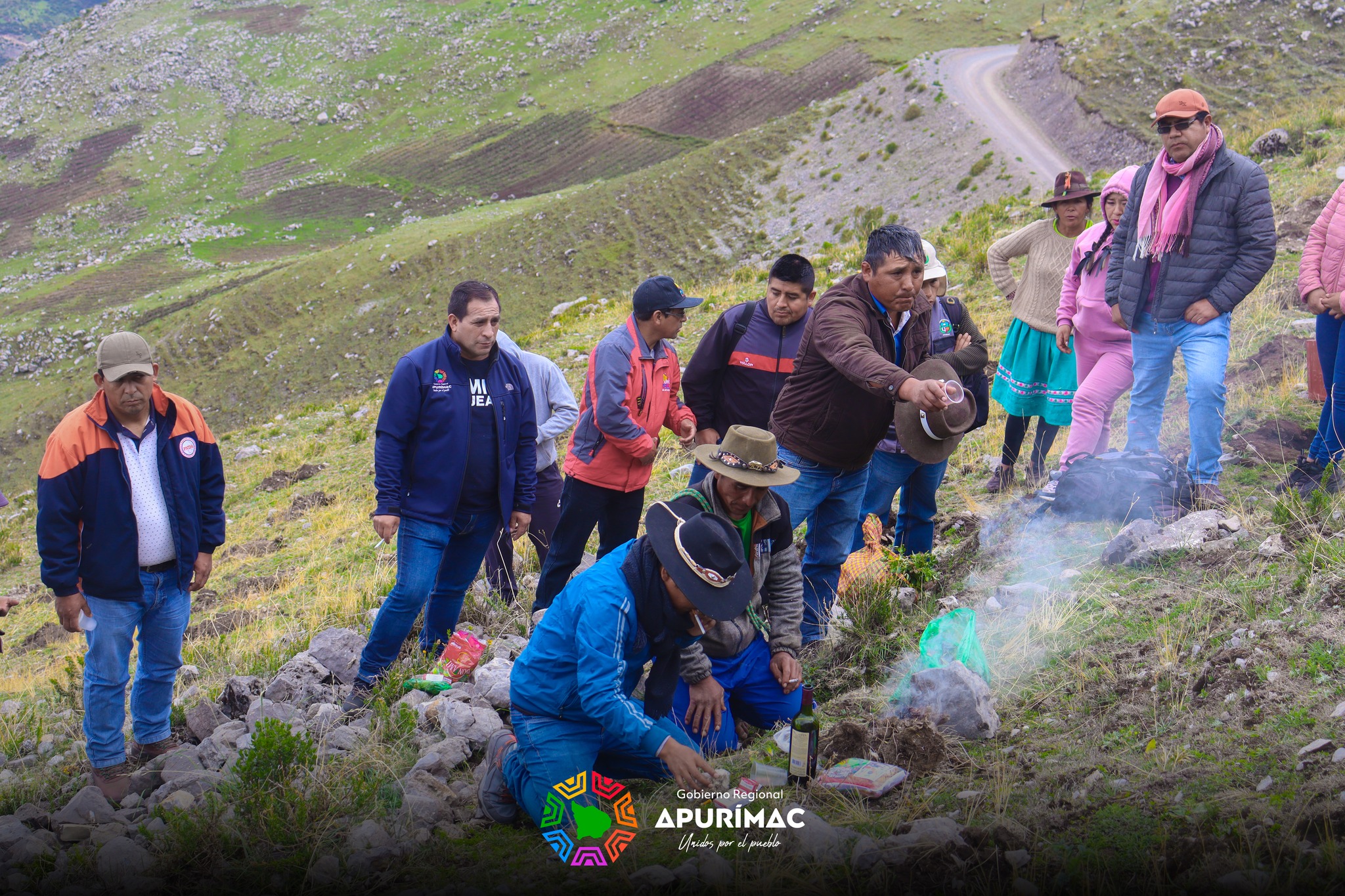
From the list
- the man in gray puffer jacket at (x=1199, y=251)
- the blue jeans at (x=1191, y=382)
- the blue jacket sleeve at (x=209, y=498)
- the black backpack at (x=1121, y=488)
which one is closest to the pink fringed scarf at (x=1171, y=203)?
the man in gray puffer jacket at (x=1199, y=251)

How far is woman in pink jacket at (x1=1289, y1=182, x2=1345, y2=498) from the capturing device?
15.5ft

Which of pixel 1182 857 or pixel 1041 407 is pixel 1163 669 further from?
pixel 1041 407

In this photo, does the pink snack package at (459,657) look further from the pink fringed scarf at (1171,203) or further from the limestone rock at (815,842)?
the pink fringed scarf at (1171,203)

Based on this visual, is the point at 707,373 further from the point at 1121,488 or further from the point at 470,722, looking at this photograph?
the point at 1121,488

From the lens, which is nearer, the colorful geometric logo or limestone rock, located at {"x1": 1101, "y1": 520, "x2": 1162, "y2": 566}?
the colorful geometric logo

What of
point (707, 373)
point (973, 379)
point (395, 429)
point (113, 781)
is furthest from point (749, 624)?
point (113, 781)

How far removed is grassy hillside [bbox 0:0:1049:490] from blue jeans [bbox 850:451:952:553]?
22.3 m

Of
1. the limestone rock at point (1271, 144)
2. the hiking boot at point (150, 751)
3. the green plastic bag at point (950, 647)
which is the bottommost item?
the hiking boot at point (150, 751)

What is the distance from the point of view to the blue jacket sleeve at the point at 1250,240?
4.56 metres

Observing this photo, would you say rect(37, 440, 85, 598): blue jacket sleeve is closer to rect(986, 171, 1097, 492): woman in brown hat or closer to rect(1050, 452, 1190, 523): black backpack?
rect(1050, 452, 1190, 523): black backpack

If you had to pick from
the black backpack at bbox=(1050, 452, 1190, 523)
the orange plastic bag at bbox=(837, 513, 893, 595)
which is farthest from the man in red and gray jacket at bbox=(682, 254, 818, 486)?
the black backpack at bbox=(1050, 452, 1190, 523)

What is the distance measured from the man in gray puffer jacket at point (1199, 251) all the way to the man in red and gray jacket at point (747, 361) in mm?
1862

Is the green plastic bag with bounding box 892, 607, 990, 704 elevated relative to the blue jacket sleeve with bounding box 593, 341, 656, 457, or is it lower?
lower

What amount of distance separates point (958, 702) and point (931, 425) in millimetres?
1353
